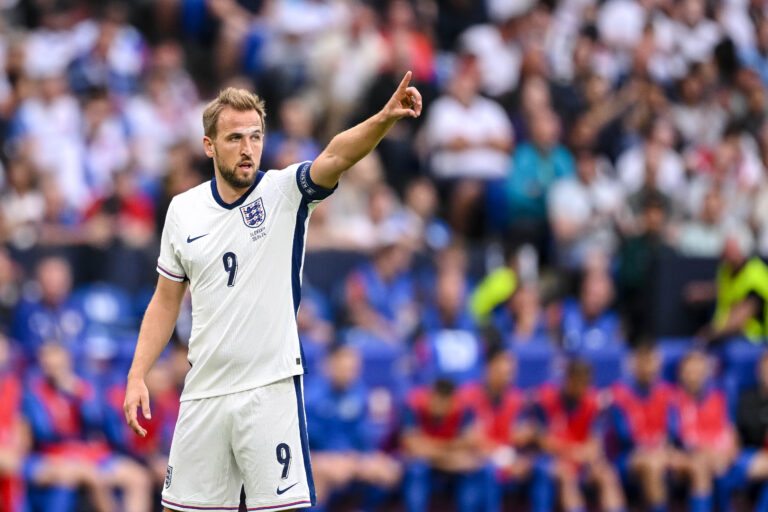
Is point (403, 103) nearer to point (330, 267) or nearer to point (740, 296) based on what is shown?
point (330, 267)

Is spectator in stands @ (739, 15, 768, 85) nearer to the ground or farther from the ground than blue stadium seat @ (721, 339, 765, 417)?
A: farther from the ground

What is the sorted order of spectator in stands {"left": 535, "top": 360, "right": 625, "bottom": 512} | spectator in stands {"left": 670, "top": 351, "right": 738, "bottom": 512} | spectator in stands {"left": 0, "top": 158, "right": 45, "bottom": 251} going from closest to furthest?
1. spectator in stands {"left": 535, "top": 360, "right": 625, "bottom": 512}
2. spectator in stands {"left": 670, "top": 351, "right": 738, "bottom": 512}
3. spectator in stands {"left": 0, "top": 158, "right": 45, "bottom": 251}

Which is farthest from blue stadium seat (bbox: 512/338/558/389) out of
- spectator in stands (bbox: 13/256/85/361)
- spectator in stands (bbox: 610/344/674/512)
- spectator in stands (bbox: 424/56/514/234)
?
spectator in stands (bbox: 13/256/85/361)

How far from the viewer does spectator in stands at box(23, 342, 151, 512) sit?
9781 mm

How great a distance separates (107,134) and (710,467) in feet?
21.3

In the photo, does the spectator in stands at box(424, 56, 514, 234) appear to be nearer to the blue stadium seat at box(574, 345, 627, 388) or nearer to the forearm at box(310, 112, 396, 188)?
the blue stadium seat at box(574, 345, 627, 388)

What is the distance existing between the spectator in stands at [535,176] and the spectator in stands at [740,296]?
6.08 ft

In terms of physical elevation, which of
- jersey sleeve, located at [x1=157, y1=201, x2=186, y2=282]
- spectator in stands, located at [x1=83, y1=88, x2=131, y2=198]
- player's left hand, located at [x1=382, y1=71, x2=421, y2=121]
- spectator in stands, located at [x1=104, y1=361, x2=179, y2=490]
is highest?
spectator in stands, located at [x1=83, y1=88, x2=131, y2=198]

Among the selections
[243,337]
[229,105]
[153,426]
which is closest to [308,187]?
[229,105]

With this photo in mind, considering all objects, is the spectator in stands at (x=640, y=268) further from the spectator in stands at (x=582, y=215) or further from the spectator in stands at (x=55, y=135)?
the spectator in stands at (x=55, y=135)

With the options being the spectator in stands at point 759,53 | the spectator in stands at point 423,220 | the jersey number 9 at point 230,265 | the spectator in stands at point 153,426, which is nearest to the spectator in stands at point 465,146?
the spectator in stands at point 423,220

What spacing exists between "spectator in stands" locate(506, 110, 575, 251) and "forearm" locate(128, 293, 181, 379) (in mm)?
7317

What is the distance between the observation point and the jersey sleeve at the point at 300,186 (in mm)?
5469

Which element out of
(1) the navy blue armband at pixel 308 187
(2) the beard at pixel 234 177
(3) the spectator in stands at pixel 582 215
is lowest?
(1) the navy blue armband at pixel 308 187
